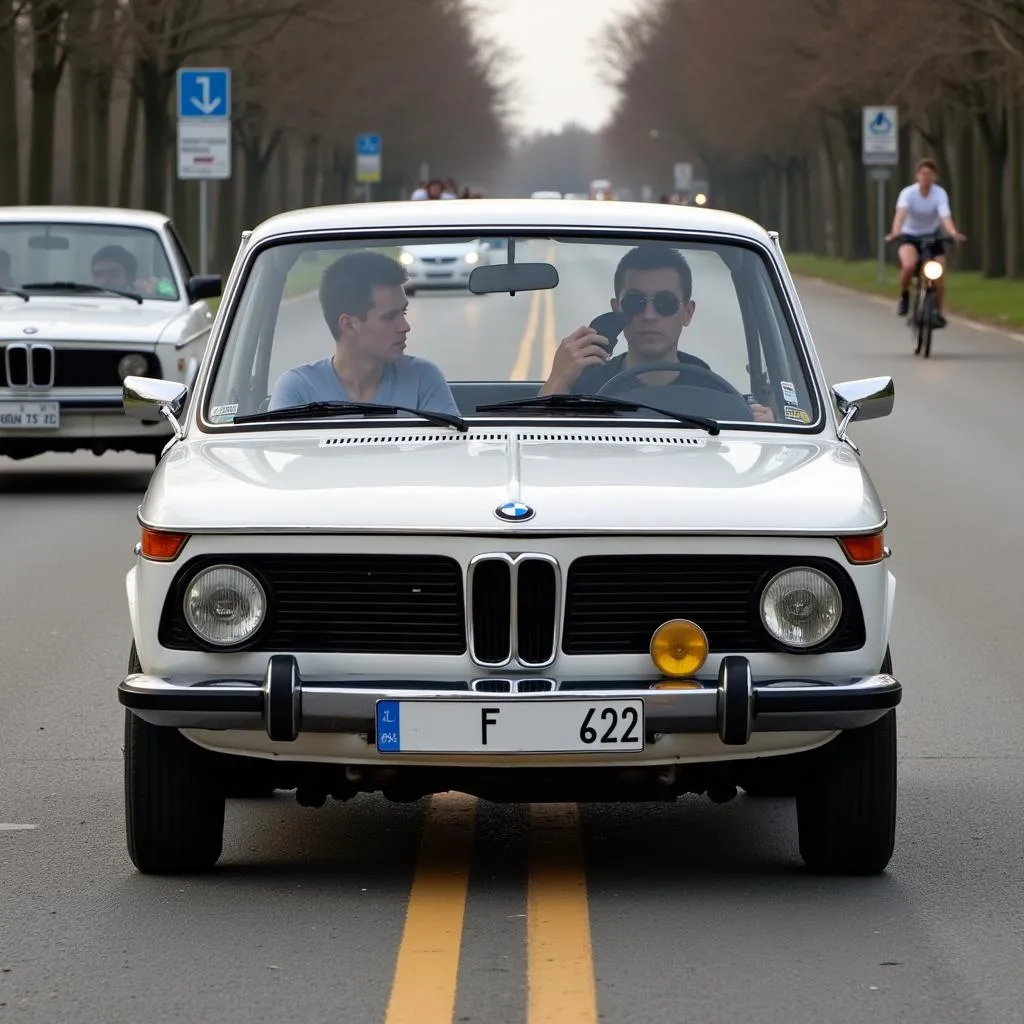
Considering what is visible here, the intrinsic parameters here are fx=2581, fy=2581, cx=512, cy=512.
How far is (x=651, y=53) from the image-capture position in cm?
11675

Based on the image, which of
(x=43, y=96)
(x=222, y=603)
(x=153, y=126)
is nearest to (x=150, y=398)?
(x=222, y=603)

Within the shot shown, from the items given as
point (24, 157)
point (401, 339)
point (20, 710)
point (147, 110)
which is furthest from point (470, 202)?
point (24, 157)

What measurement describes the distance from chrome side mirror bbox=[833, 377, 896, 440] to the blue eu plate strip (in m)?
1.98

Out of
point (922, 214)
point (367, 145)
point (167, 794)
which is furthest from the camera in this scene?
point (367, 145)

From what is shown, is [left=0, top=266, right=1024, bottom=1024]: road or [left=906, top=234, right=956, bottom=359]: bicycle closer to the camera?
[left=0, top=266, right=1024, bottom=1024]: road

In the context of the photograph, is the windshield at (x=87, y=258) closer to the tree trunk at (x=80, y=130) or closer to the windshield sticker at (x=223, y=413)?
the windshield sticker at (x=223, y=413)

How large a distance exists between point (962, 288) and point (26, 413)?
Answer: 33.6 m

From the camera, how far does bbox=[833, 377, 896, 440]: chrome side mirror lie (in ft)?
23.2

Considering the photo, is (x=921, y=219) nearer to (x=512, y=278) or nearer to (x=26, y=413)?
(x=26, y=413)

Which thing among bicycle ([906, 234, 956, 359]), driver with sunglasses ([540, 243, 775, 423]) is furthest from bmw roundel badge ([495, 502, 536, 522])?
bicycle ([906, 234, 956, 359])

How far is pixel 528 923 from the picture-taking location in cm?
559

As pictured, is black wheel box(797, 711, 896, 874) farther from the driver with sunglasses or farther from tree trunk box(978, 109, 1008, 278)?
tree trunk box(978, 109, 1008, 278)

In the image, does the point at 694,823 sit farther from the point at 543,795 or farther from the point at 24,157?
the point at 24,157

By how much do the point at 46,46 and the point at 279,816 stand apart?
1332 inches
